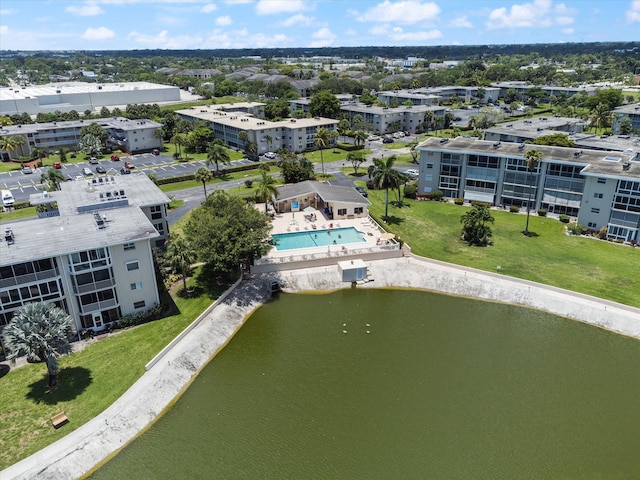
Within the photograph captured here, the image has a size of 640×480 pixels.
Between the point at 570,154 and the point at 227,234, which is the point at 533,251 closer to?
the point at 570,154

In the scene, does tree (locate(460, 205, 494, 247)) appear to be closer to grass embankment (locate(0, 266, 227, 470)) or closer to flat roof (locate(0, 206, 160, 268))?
grass embankment (locate(0, 266, 227, 470))

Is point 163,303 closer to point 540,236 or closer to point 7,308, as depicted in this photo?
point 7,308

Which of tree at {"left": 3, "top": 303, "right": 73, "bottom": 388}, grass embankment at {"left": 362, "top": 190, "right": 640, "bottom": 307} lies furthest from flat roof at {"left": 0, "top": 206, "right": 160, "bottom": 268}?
grass embankment at {"left": 362, "top": 190, "right": 640, "bottom": 307}

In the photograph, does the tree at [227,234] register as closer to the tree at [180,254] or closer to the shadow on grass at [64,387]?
the tree at [180,254]

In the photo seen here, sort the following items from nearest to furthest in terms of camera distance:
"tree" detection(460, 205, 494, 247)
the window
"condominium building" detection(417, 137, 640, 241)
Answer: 1. the window
2. "tree" detection(460, 205, 494, 247)
3. "condominium building" detection(417, 137, 640, 241)

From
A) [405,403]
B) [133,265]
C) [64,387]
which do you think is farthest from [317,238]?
[64,387]
